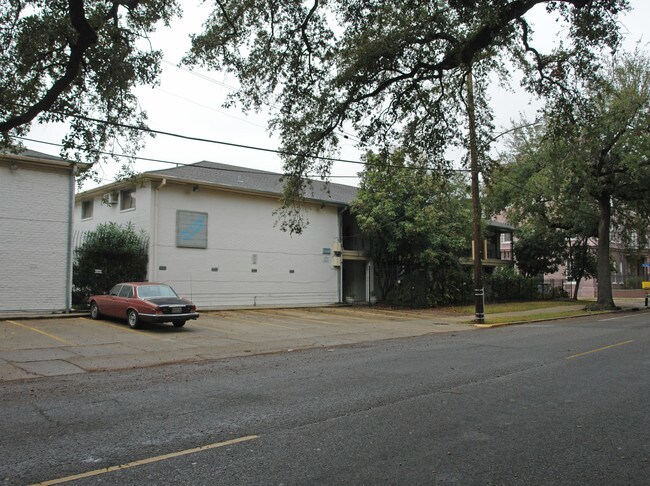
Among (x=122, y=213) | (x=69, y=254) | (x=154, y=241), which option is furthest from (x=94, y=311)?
(x=122, y=213)

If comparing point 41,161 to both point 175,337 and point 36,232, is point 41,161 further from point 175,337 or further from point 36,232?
point 175,337

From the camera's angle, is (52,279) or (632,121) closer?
(52,279)

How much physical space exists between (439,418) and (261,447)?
7.23ft

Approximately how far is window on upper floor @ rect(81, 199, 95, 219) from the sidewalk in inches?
355

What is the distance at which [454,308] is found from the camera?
26.8 metres

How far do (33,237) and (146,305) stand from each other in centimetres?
646

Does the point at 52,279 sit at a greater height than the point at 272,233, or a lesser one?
lesser

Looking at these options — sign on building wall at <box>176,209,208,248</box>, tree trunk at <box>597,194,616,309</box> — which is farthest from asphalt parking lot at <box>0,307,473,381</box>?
tree trunk at <box>597,194,616,309</box>

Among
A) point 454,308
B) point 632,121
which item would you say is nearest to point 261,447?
point 454,308

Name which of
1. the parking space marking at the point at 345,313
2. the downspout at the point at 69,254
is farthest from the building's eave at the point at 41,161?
the parking space marking at the point at 345,313

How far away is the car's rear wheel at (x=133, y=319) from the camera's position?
15.5 metres

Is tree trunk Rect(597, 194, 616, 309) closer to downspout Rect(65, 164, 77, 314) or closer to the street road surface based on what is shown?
the street road surface

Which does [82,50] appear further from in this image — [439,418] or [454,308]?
[454,308]

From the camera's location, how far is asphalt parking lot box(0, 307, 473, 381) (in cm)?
1055
